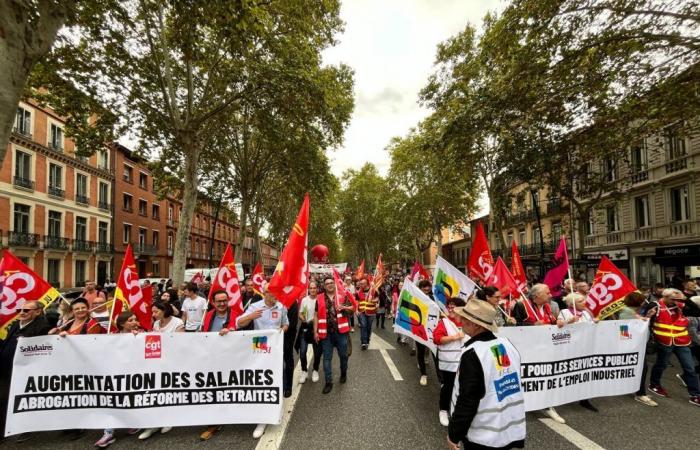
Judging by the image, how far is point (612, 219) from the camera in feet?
79.6

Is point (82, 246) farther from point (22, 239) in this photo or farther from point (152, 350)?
point (152, 350)

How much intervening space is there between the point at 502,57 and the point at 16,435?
1151 cm

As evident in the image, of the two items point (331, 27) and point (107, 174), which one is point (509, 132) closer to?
point (331, 27)

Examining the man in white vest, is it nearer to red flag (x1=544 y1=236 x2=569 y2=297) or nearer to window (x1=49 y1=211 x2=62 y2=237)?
red flag (x1=544 y1=236 x2=569 y2=297)

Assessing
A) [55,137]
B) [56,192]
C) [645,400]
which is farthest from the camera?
[56,192]

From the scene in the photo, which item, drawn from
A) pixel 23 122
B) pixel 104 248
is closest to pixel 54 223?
pixel 104 248

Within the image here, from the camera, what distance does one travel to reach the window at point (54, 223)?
1034 inches

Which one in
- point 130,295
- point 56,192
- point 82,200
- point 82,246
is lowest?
point 130,295

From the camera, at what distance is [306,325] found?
6887 millimetres

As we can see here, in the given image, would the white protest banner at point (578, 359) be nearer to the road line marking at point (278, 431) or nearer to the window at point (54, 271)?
the road line marking at point (278, 431)

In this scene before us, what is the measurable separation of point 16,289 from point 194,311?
2.81m

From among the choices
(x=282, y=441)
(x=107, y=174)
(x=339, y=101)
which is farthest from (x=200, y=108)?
(x=107, y=174)

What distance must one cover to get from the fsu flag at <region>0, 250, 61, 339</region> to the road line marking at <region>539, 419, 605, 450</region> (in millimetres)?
6882

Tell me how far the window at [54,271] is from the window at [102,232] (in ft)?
16.3
